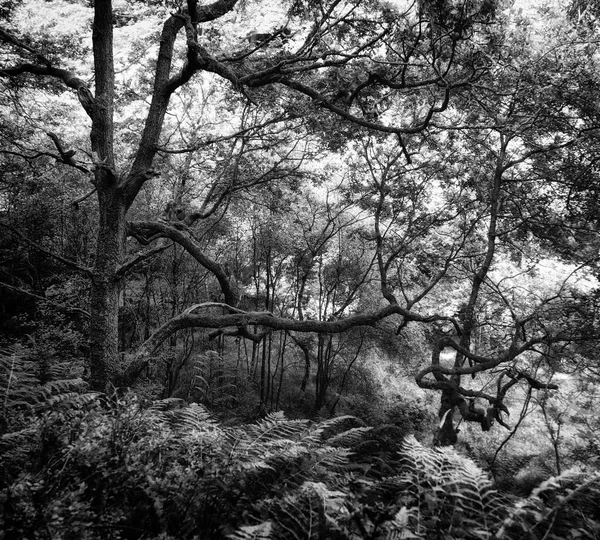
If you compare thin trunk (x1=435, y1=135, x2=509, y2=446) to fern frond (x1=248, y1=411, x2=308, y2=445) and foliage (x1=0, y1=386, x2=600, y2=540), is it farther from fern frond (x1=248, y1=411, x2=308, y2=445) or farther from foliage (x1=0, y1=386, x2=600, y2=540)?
foliage (x1=0, y1=386, x2=600, y2=540)

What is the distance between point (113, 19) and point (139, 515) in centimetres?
665

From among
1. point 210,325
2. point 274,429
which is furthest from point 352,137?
point 274,429

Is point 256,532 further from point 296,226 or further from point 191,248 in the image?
point 296,226

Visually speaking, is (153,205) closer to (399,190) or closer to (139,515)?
(399,190)

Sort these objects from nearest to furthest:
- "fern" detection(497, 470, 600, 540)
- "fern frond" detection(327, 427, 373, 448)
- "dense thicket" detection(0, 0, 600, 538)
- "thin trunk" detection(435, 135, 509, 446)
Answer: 1. "fern" detection(497, 470, 600, 540)
2. "dense thicket" detection(0, 0, 600, 538)
3. "fern frond" detection(327, 427, 373, 448)
4. "thin trunk" detection(435, 135, 509, 446)

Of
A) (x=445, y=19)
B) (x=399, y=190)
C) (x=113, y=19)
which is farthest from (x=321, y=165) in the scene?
(x=445, y=19)

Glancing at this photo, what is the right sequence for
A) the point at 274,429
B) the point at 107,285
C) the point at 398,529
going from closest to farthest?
the point at 398,529, the point at 274,429, the point at 107,285

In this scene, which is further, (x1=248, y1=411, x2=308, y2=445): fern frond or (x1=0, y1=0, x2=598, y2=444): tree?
(x1=0, y1=0, x2=598, y2=444): tree

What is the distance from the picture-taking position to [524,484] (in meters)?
5.83

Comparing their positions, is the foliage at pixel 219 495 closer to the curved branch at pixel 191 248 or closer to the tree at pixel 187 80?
the tree at pixel 187 80

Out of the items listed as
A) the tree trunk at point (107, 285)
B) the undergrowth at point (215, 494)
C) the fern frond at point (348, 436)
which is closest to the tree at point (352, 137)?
the tree trunk at point (107, 285)

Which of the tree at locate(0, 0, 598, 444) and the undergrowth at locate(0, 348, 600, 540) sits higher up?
the tree at locate(0, 0, 598, 444)

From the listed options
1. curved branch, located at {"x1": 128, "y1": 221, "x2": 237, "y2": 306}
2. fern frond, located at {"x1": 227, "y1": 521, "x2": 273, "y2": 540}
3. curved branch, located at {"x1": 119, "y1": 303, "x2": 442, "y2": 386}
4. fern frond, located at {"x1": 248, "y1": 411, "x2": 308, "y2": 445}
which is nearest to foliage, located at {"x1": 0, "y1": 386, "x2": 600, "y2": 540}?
fern frond, located at {"x1": 227, "y1": 521, "x2": 273, "y2": 540}

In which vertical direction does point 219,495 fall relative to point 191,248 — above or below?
below
